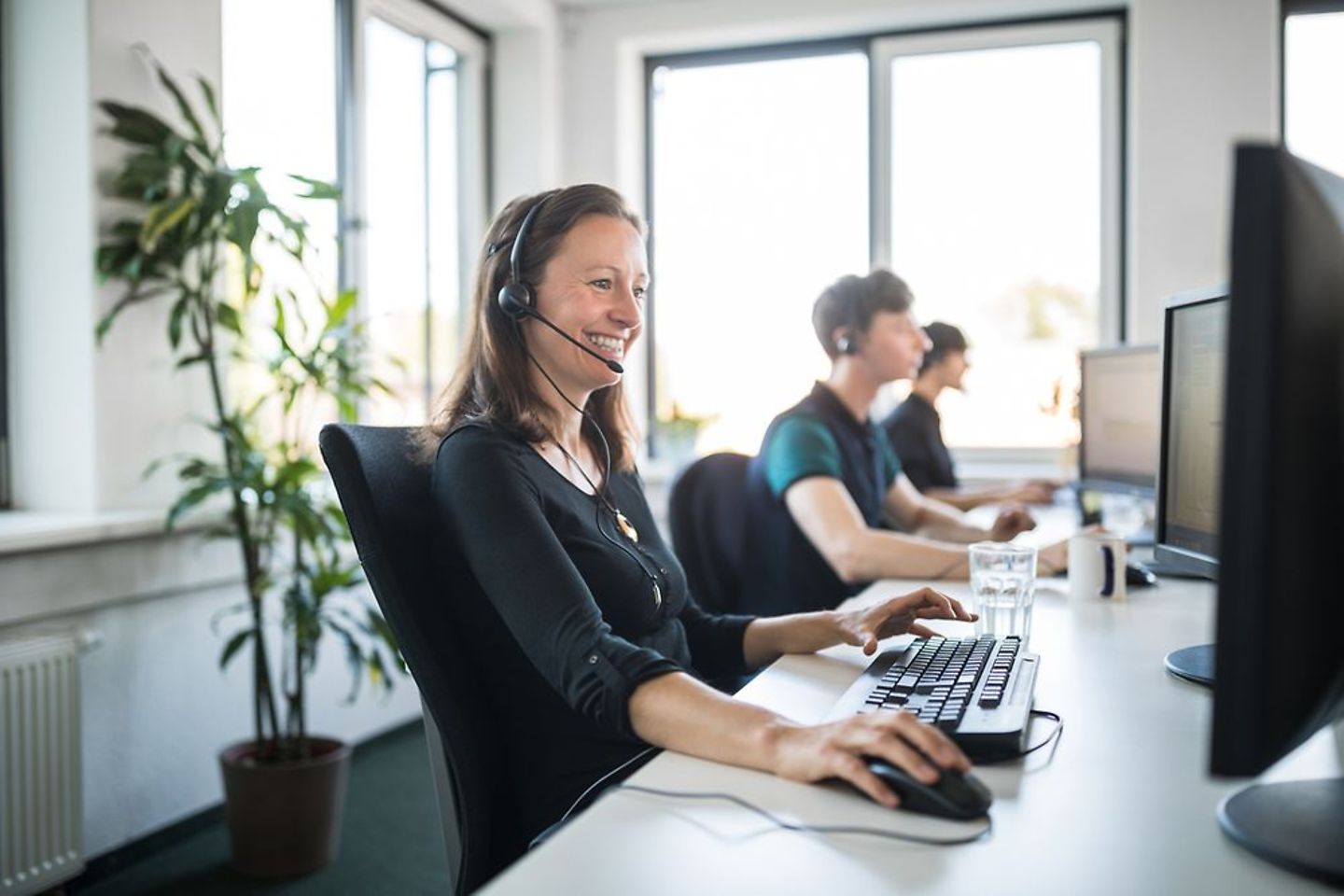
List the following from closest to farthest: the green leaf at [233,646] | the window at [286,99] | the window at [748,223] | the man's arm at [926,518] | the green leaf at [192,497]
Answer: the green leaf at [192,497] < the green leaf at [233,646] < the man's arm at [926,518] < the window at [286,99] < the window at [748,223]

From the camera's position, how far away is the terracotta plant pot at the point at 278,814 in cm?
247

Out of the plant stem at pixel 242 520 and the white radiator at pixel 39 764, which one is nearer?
the white radiator at pixel 39 764

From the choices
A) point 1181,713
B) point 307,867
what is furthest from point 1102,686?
point 307,867

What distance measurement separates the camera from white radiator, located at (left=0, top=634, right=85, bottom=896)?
2107mm

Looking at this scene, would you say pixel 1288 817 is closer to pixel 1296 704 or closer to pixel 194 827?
pixel 1296 704

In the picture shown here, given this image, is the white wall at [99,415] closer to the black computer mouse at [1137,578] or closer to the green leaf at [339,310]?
the green leaf at [339,310]

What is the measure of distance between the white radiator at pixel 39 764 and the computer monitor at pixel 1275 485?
212 cm

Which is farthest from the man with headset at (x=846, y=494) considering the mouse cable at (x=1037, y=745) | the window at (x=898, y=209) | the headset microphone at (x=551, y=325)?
the window at (x=898, y=209)

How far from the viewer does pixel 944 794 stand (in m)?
0.84

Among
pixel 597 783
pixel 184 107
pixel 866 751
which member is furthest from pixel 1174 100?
pixel 866 751

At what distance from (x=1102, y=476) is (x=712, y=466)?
127cm

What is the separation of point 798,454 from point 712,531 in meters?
0.23

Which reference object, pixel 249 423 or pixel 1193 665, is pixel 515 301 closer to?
pixel 1193 665

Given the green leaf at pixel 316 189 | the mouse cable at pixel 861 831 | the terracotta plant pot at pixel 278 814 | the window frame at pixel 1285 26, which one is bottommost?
the terracotta plant pot at pixel 278 814
